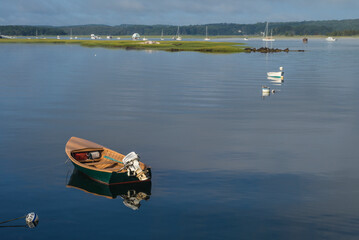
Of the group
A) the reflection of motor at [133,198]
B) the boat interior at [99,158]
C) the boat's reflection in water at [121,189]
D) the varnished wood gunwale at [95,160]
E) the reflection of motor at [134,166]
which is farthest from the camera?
the boat interior at [99,158]

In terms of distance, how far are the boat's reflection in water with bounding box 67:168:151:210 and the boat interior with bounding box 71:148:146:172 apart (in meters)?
1.57

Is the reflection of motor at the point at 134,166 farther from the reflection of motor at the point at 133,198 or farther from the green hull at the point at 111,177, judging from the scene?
the reflection of motor at the point at 133,198

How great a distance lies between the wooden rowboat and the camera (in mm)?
32469

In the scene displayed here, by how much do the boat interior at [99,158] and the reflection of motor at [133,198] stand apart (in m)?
3.20

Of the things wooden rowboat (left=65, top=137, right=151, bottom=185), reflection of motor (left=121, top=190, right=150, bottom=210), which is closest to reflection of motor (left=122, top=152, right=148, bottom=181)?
wooden rowboat (left=65, top=137, right=151, bottom=185)

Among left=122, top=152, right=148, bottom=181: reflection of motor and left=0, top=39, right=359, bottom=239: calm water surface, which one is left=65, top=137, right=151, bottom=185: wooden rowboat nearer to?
left=122, top=152, right=148, bottom=181: reflection of motor

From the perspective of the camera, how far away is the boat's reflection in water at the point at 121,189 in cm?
3122

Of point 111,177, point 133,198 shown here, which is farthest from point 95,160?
point 133,198

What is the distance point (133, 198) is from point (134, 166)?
7.33ft

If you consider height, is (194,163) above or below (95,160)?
below

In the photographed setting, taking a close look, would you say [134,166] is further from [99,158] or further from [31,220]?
→ [31,220]

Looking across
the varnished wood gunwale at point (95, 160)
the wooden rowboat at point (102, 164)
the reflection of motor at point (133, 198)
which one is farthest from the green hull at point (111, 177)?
the reflection of motor at point (133, 198)

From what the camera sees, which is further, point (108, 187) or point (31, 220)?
point (108, 187)

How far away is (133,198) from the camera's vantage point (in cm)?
3152
